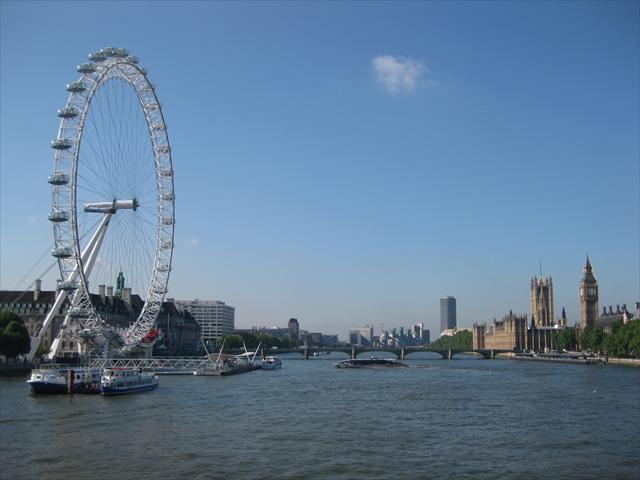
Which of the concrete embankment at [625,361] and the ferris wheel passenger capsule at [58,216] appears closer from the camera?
the ferris wheel passenger capsule at [58,216]

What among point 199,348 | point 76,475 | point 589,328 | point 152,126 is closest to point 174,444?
point 76,475

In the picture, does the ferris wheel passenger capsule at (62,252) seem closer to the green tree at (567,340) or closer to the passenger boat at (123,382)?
the passenger boat at (123,382)

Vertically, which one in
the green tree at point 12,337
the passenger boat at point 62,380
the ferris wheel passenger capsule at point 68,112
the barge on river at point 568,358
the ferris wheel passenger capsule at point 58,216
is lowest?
the barge on river at point 568,358

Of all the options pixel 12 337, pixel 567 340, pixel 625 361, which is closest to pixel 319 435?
pixel 12 337

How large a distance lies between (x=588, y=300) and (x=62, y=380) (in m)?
146

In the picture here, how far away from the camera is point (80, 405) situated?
1826 inches

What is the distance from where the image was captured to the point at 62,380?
53062 mm

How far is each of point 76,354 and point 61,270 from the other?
2730cm

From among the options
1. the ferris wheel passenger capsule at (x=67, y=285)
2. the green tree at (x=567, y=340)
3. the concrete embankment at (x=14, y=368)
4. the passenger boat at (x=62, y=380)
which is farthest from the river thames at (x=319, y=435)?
the green tree at (x=567, y=340)

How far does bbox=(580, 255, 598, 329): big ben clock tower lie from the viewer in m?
173

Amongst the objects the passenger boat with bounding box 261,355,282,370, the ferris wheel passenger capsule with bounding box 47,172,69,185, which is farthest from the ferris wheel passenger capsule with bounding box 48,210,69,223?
the passenger boat with bounding box 261,355,282,370

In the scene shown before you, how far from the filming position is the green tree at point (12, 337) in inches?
2869

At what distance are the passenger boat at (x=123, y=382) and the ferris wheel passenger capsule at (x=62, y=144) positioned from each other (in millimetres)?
18472

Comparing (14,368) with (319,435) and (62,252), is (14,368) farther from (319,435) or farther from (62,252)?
(319,435)
